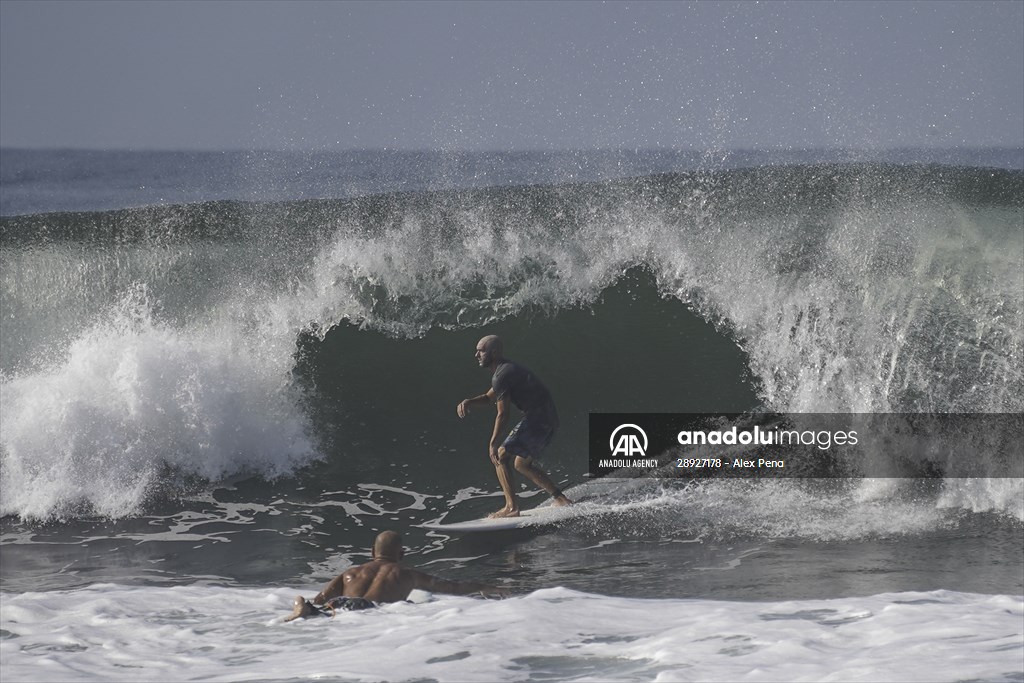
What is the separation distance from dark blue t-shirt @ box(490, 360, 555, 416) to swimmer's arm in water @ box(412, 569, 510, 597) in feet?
6.19

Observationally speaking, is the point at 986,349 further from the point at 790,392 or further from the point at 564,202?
the point at 564,202

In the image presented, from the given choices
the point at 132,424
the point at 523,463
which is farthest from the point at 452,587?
the point at 132,424

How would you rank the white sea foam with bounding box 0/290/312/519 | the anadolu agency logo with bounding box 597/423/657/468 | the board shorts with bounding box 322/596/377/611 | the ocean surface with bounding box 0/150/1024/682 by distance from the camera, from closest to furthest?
the ocean surface with bounding box 0/150/1024/682 → the board shorts with bounding box 322/596/377/611 → the white sea foam with bounding box 0/290/312/519 → the anadolu agency logo with bounding box 597/423/657/468

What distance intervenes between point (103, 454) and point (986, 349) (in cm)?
757

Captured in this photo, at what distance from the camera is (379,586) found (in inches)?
250

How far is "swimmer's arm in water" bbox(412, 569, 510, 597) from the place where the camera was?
632cm

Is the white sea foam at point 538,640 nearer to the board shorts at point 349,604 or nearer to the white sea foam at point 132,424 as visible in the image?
the board shorts at point 349,604

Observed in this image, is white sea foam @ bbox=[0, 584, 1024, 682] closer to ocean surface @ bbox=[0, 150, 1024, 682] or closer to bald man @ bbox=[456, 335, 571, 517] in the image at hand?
ocean surface @ bbox=[0, 150, 1024, 682]

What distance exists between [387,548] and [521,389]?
208 cm

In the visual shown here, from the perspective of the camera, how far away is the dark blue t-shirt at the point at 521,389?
26.7ft

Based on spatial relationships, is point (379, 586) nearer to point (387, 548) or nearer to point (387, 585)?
point (387, 585)

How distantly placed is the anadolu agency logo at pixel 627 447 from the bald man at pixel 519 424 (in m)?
1.17

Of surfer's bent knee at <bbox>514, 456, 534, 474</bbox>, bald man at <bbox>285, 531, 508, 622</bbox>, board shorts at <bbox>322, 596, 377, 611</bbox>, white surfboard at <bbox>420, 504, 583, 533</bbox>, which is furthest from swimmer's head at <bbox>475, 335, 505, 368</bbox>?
board shorts at <bbox>322, 596, 377, 611</bbox>

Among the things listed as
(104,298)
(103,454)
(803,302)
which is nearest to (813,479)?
(803,302)
